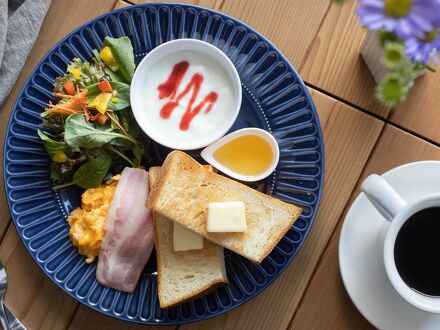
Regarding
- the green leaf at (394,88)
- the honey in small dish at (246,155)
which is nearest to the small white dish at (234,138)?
the honey in small dish at (246,155)

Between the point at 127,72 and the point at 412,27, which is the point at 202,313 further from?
the point at 412,27

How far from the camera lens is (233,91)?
1.22 m

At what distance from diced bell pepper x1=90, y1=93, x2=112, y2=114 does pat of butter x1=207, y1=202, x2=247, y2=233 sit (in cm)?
32

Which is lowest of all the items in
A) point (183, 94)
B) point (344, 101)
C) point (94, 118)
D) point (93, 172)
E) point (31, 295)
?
point (31, 295)

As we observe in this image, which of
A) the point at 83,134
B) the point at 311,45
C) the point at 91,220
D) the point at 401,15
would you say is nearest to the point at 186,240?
the point at 91,220

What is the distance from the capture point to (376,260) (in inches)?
46.2

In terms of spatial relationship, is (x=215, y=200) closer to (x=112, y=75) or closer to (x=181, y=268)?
(x=181, y=268)

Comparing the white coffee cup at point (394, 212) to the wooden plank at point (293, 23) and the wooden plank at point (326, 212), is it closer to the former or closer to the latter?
the wooden plank at point (326, 212)

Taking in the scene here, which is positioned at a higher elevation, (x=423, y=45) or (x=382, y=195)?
(x=423, y=45)

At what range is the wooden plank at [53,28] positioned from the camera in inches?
52.0

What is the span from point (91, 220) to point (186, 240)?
22 centimetres

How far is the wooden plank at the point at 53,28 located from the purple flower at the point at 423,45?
0.78m

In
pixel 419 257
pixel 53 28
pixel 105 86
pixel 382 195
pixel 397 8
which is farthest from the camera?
pixel 53 28

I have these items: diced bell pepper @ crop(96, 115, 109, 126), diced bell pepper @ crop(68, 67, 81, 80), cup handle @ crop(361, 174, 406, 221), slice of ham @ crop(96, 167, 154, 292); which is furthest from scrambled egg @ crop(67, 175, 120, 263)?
cup handle @ crop(361, 174, 406, 221)
